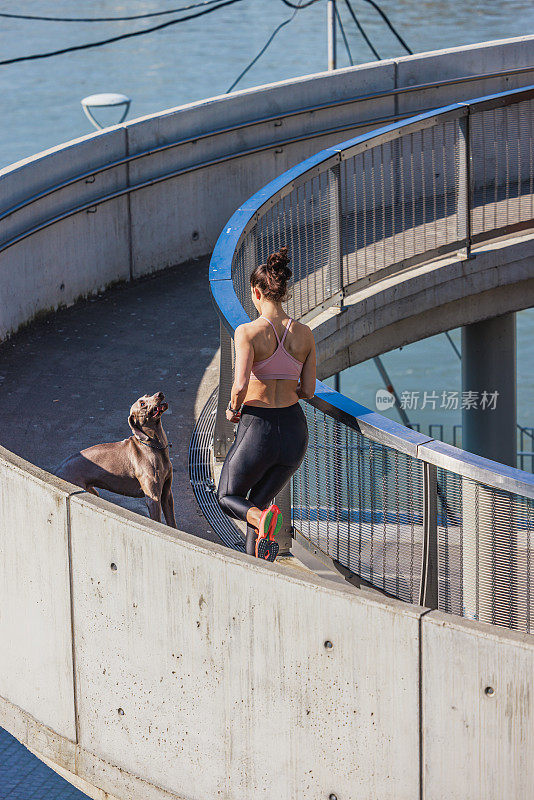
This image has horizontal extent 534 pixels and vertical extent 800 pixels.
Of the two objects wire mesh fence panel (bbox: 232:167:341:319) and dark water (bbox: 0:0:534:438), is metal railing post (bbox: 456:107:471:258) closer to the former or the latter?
wire mesh fence panel (bbox: 232:167:341:319)

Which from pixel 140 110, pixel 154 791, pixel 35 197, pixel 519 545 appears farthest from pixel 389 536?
pixel 140 110

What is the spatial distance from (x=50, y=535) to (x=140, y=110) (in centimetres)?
6080

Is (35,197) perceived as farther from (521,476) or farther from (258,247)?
(521,476)

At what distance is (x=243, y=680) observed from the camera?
17.9ft

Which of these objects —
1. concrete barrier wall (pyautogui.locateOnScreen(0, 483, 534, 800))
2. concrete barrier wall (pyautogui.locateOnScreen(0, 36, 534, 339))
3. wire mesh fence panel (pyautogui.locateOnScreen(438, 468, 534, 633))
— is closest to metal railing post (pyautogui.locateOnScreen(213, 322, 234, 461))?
concrete barrier wall (pyautogui.locateOnScreen(0, 483, 534, 800))

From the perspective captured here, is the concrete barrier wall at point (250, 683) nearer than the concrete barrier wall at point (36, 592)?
Yes

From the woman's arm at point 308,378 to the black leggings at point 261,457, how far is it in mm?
78

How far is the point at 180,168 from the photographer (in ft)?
42.1

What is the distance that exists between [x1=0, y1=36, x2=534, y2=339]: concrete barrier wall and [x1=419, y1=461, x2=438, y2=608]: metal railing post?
5894mm

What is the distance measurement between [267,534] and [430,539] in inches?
35.8

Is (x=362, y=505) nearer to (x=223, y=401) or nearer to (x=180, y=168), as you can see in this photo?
(x=223, y=401)

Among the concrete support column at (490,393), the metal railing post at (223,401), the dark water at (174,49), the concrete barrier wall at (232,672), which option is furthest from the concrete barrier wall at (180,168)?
the dark water at (174,49)

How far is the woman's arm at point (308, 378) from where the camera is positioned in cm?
635

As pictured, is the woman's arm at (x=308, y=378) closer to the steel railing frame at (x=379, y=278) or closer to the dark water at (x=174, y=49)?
the steel railing frame at (x=379, y=278)
